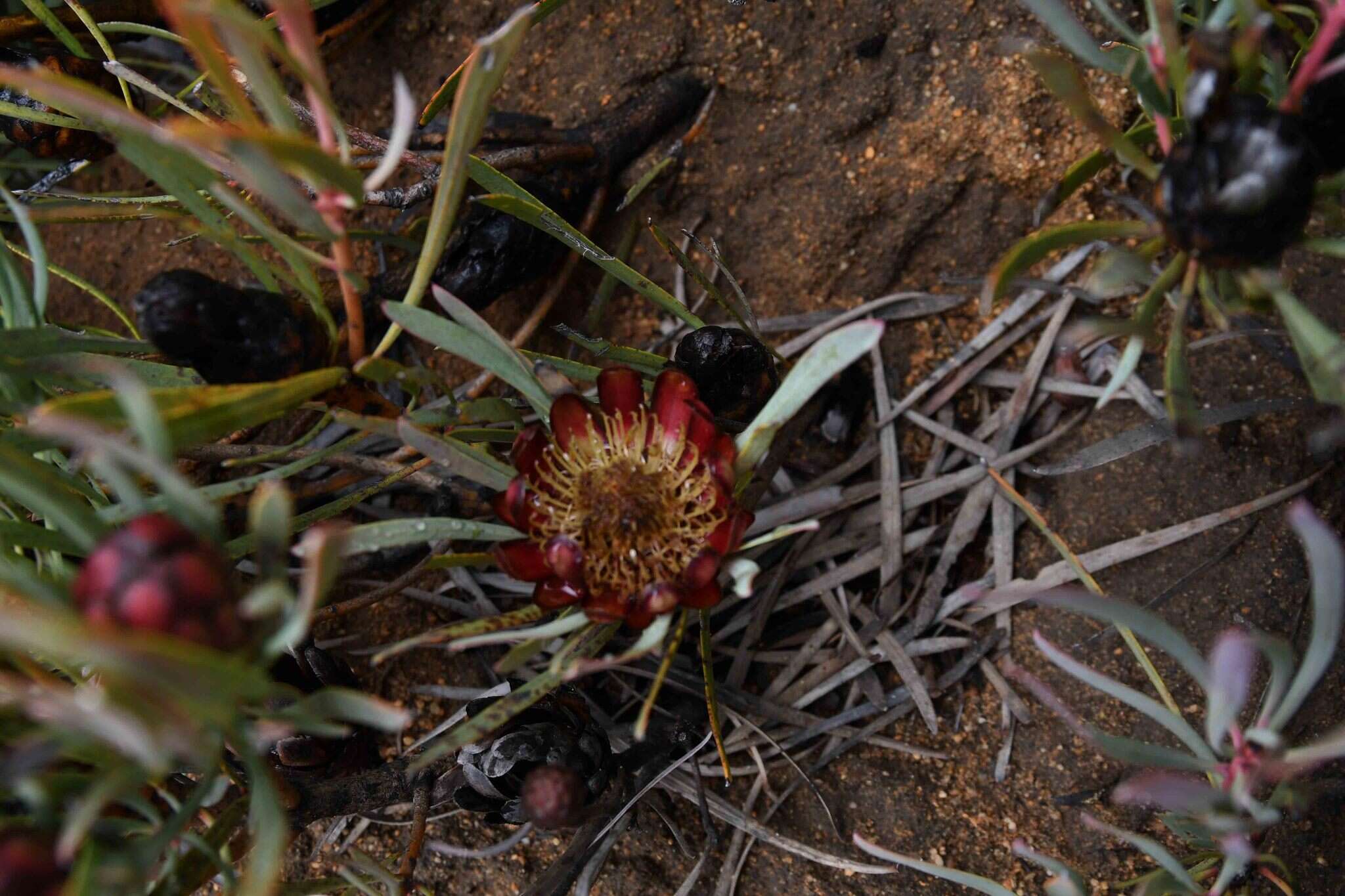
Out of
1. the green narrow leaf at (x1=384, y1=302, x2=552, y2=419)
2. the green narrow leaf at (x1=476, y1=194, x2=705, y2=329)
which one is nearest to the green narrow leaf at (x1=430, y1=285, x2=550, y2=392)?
the green narrow leaf at (x1=384, y1=302, x2=552, y2=419)

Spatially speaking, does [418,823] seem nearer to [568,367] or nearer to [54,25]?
[568,367]

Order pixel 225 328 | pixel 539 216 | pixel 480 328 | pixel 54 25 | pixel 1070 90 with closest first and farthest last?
pixel 1070 90 < pixel 225 328 < pixel 480 328 < pixel 539 216 < pixel 54 25

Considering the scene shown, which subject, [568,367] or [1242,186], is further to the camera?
[568,367]

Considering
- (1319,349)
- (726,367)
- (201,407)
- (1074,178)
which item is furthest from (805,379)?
(201,407)

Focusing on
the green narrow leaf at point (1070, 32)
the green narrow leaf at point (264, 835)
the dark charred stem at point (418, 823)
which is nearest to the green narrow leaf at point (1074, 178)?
the green narrow leaf at point (1070, 32)

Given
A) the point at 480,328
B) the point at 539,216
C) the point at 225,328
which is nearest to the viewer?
the point at 225,328

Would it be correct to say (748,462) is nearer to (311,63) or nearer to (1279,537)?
(311,63)

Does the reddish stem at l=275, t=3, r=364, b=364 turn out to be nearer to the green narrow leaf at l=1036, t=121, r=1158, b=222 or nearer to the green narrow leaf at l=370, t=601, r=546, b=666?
the green narrow leaf at l=370, t=601, r=546, b=666
